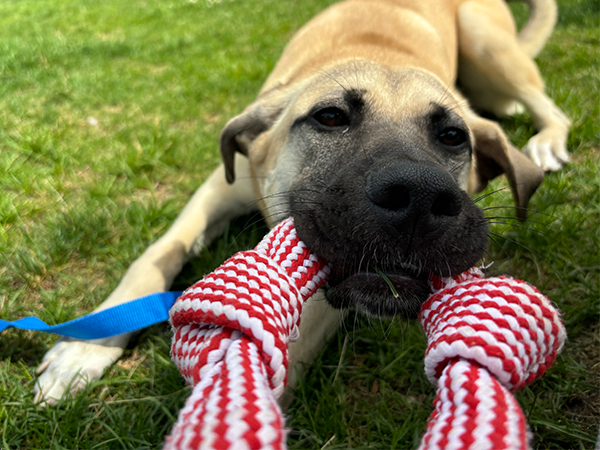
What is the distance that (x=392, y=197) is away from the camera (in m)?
1.44

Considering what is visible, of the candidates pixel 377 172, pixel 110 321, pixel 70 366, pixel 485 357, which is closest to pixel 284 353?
pixel 485 357

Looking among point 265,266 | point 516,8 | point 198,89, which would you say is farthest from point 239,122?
point 516,8

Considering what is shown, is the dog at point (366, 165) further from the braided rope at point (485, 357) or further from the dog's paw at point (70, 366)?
the braided rope at point (485, 357)

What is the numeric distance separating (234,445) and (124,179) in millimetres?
3055

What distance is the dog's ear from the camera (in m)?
2.49

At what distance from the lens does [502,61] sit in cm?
423

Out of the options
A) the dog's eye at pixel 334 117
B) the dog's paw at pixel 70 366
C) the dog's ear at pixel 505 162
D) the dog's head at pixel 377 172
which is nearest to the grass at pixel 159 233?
the dog's paw at pixel 70 366

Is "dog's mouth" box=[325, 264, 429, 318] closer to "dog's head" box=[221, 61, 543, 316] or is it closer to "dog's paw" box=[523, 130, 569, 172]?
"dog's head" box=[221, 61, 543, 316]

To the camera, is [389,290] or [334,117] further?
[334,117]

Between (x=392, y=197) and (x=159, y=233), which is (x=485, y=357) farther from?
(x=159, y=233)

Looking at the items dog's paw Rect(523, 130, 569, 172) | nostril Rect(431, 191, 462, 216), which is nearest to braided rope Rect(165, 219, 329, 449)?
nostril Rect(431, 191, 462, 216)

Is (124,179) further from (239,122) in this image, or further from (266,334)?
(266,334)

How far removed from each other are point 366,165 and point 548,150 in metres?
2.50

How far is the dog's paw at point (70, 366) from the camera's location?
6.06 feet
